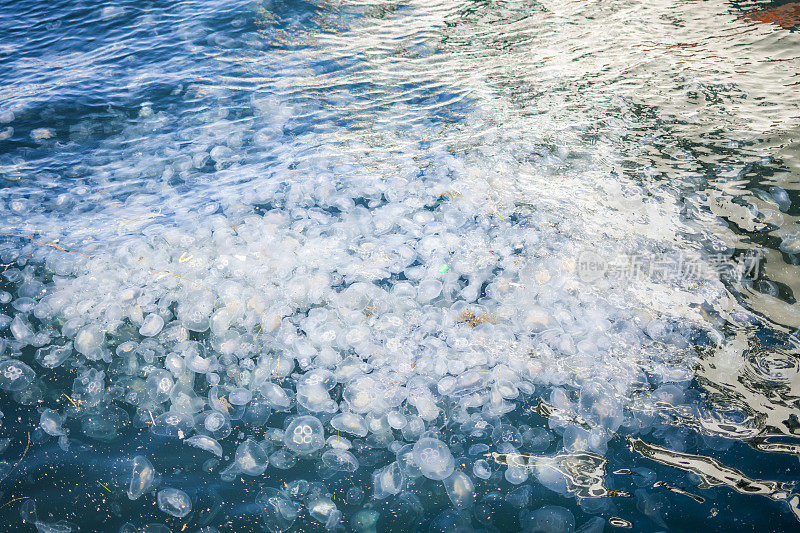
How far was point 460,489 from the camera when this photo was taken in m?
2.21

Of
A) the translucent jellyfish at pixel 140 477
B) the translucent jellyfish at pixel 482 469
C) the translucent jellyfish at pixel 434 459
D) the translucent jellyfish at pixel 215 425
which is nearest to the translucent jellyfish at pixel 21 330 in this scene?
the translucent jellyfish at pixel 140 477

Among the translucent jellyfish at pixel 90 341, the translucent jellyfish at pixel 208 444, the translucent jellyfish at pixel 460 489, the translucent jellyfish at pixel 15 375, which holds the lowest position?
the translucent jellyfish at pixel 460 489

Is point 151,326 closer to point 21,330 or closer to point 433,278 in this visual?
point 21,330

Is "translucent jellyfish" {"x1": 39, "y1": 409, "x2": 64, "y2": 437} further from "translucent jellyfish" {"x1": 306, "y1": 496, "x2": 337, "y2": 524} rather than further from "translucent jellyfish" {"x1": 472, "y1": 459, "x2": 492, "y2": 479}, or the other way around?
"translucent jellyfish" {"x1": 472, "y1": 459, "x2": 492, "y2": 479}

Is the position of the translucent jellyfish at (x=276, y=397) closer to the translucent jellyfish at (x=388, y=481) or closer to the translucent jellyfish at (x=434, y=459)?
the translucent jellyfish at (x=388, y=481)

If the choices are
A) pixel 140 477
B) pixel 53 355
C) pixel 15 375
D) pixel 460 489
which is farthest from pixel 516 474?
pixel 15 375

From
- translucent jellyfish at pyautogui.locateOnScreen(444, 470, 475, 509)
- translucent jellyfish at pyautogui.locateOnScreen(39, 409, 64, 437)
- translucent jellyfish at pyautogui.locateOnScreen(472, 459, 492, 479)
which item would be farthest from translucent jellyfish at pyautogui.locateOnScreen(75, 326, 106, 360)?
translucent jellyfish at pyautogui.locateOnScreen(472, 459, 492, 479)

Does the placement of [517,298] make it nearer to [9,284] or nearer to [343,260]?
[343,260]

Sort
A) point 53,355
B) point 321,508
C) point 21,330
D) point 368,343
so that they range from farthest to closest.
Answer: point 21,330
point 53,355
point 368,343
point 321,508

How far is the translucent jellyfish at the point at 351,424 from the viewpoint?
8.00 ft

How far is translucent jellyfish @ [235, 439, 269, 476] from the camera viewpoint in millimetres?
2334

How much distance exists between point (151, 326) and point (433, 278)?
6.24 feet

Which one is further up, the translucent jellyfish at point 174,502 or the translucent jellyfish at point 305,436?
the translucent jellyfish at point 305,436

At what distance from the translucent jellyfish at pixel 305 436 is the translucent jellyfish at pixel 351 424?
9cm
